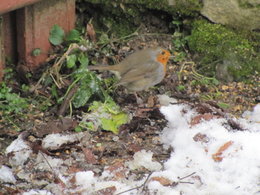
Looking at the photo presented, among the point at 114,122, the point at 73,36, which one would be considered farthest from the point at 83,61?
the point at 114,122

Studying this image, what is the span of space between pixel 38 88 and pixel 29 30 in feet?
1.67

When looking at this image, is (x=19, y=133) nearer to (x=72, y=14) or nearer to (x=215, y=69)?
(x=72, y=14)

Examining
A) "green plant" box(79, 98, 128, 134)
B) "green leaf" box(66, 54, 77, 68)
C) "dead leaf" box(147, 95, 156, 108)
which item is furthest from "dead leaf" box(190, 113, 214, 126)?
"green leaf" box(66, 54, 77, 68)

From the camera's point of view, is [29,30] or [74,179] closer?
[74,179]

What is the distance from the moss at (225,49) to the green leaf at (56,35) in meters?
1.23

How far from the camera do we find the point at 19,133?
13.5 feet

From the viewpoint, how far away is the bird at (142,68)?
4773mm

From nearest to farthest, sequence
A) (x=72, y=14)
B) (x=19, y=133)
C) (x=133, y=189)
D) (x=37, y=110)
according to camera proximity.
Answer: (x=133, y=189) < (x=19, y=133) < (x=37, y=110) < (x=72, y=14)

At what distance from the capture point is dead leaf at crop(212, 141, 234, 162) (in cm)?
374

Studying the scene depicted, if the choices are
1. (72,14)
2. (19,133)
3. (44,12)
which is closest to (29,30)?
(44,12)

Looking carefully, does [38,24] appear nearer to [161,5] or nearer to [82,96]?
[82,96]

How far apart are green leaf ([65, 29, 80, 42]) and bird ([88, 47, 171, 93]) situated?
466 mm

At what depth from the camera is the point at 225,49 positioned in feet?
16.6

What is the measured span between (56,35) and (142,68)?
0.85 m
